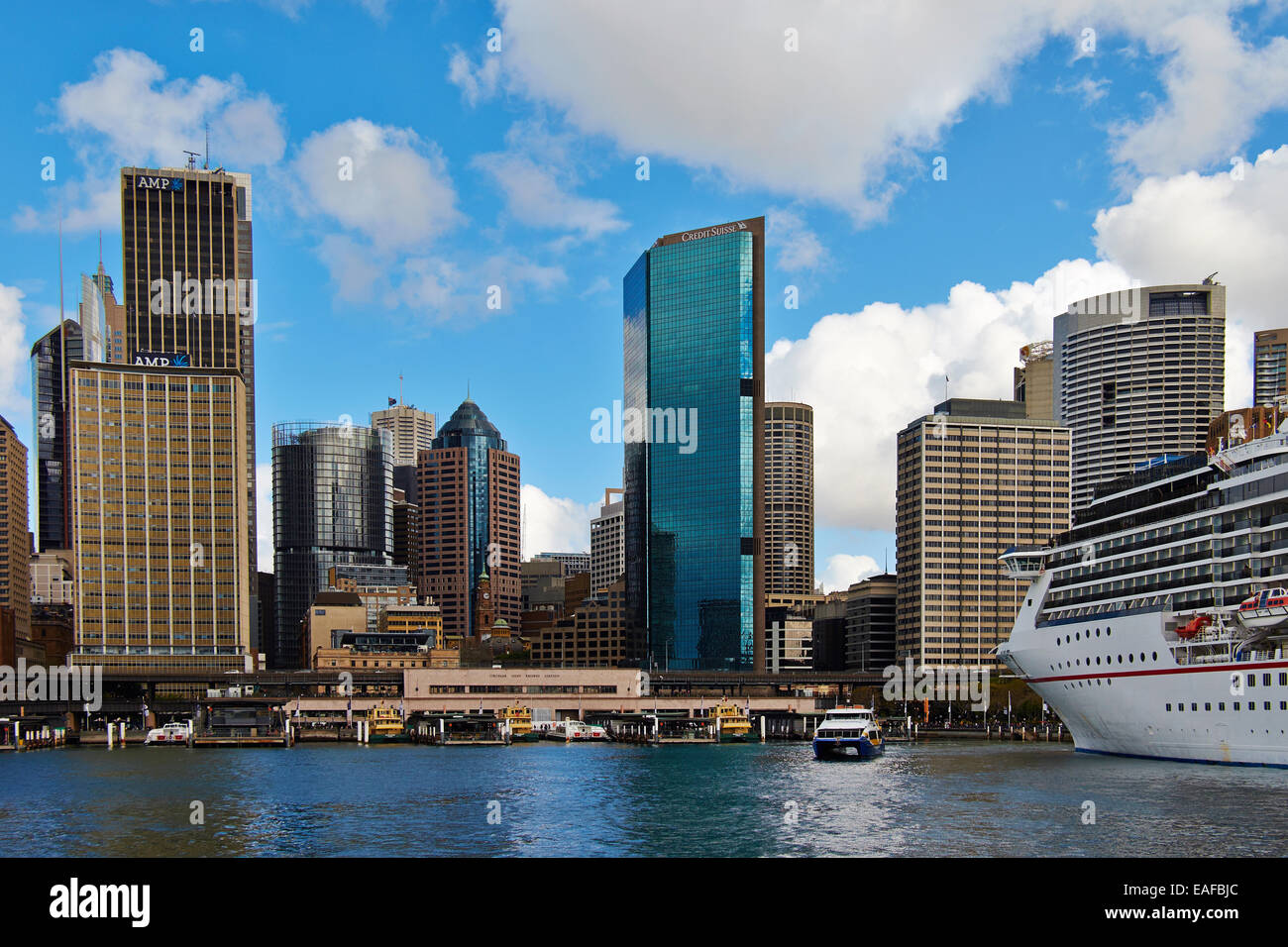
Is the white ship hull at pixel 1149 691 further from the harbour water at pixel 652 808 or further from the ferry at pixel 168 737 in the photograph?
the ferry at pixel 168 737

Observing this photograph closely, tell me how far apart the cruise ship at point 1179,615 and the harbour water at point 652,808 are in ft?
10.5

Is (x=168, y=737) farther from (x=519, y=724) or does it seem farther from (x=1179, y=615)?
(x=1179, y=615)

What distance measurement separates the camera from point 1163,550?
3639 inches

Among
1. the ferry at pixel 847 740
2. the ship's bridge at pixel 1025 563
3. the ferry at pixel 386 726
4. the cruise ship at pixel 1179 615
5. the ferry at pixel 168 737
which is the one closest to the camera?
the cruise ship at pixel 1179 615

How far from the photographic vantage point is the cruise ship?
7950cm

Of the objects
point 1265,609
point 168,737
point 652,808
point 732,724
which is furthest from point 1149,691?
point 168,737

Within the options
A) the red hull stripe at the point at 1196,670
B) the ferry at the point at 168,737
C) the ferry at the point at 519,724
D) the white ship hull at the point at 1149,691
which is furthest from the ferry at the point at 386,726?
the red hull stripe at the point at 1196,670

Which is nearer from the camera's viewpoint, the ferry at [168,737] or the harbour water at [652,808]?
the harbour water at [652,808]

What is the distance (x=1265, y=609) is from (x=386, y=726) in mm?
129100

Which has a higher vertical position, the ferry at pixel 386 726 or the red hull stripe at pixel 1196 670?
the red hull stripe at pixel 1196 670

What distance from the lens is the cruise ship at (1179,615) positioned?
7950 cm

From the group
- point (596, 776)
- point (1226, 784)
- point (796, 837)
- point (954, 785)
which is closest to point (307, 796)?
point (596, 776)
